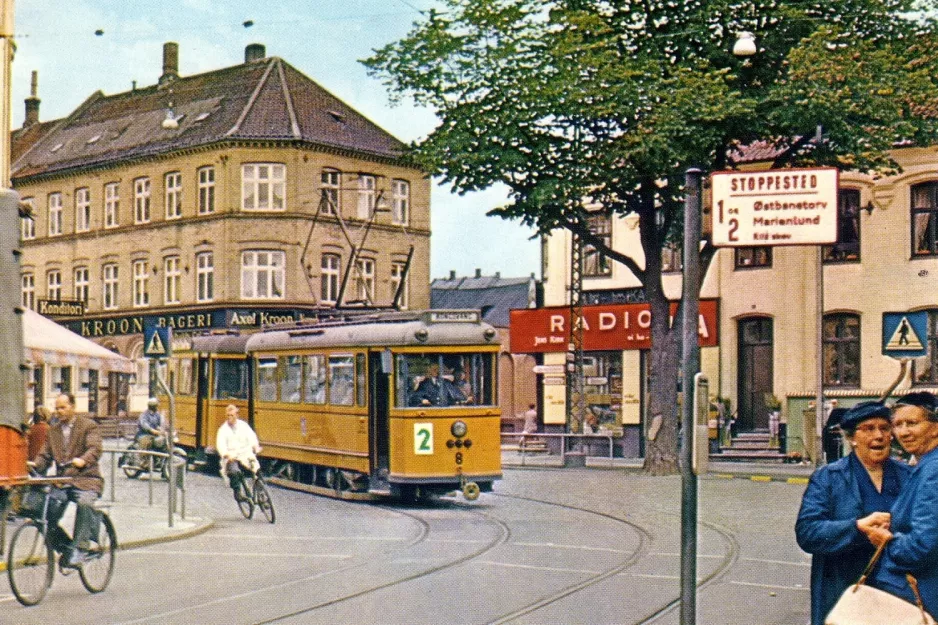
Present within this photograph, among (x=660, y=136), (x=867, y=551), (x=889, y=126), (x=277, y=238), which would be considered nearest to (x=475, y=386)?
(x=660, y=136)

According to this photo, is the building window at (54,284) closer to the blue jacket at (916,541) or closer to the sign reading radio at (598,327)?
A: the sign reading radio at (598,327)

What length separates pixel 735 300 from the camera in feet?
123

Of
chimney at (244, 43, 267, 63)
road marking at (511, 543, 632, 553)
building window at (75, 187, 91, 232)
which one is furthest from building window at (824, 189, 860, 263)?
building window at (75, 187, 91, 232)

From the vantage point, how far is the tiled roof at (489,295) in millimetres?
73438

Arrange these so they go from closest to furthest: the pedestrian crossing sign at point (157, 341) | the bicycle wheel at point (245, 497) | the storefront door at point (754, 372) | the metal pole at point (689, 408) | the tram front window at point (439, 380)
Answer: the metal pole at point (689, 408), the pedestrian crossing sign at point (157, 341), the bicycle wheel at point (245, 497), the tram front window at point (439, 380), the storefront door at point (754, 372)

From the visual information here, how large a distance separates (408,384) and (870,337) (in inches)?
677

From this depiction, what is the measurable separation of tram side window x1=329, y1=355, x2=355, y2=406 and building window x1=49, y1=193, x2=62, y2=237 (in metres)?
39.0

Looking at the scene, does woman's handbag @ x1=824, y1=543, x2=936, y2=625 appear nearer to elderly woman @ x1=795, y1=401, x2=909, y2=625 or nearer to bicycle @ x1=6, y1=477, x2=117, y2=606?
elderly woman @ x1=795, y1=401, x2=909, y2=625

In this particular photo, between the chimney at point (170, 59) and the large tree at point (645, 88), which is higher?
the chimney at point (170, 59)

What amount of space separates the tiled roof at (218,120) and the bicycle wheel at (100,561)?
3998cm

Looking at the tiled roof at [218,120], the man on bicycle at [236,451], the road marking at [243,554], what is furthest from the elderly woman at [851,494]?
the tiled roof at [218,120]

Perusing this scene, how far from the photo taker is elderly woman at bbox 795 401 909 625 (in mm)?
6223

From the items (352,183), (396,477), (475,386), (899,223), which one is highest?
(352,183)

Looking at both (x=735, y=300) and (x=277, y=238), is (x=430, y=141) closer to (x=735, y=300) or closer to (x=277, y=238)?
(x=735, y=300)
